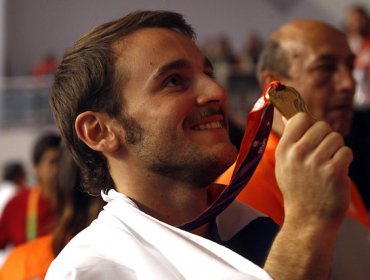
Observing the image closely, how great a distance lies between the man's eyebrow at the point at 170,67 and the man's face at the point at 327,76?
3.78 ft

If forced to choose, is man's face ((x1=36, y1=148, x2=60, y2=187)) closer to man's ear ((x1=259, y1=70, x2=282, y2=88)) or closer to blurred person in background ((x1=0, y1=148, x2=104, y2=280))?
blurred person in background ((x1=0, y1=148, x2=104, y2=280))

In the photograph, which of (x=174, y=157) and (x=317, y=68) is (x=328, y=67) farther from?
(x=174, y=157)

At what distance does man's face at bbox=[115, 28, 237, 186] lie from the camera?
1.52 metres

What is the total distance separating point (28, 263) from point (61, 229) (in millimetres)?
171

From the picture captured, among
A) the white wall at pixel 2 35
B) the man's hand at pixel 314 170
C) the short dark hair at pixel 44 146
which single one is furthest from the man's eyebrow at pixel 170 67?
the white wall at pixel 2 35

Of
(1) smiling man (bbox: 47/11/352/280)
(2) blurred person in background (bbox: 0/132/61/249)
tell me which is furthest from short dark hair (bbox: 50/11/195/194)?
(2) blurred person in background (bbox: 0/132/61/249)

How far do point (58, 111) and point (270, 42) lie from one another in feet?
4.38

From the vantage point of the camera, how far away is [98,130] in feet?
5.34

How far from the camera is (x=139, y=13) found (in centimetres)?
167

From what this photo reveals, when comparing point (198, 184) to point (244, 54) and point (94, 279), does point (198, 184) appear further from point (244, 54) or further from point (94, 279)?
point (244, 54)

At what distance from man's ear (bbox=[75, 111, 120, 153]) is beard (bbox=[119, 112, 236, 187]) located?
1.5 inches

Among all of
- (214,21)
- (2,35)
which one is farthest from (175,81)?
(2,35)

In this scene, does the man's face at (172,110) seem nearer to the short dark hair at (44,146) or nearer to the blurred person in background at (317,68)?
the blurred person in background at (317,68)

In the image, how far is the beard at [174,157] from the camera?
1.51 meters
